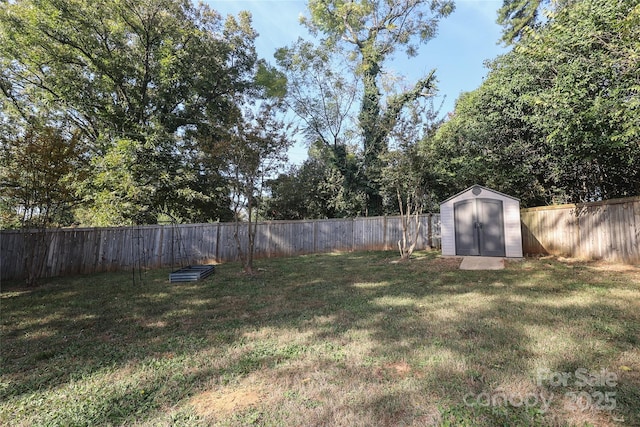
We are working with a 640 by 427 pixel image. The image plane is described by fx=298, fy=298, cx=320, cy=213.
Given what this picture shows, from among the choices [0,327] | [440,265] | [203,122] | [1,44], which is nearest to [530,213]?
[440,265]

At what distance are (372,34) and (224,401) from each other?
1967 centimetres

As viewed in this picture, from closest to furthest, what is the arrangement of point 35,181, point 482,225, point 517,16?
point 35,181
point 482,225
point 517,16

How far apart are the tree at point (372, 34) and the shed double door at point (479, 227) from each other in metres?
6.59

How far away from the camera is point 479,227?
939cm

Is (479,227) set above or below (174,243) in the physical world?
above

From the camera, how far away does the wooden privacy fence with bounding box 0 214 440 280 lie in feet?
27.2

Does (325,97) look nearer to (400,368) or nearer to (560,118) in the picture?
(560,118)

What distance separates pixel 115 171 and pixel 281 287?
853 cm

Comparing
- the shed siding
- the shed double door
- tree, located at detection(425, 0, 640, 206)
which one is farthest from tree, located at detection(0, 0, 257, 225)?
tree, located at detection(425, 0, 640, 206)

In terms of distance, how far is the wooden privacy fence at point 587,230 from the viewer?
22.9ft

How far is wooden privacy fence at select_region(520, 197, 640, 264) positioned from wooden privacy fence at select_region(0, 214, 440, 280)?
132 inches

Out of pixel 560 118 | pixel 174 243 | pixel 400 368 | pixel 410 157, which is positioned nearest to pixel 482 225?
pixel 410 157

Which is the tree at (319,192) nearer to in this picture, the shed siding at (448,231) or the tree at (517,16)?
the shed siding at (448,231)

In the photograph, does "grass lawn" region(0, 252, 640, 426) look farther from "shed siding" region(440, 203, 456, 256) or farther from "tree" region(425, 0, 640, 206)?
"shed siding" region(440, 203, 456, 256)
